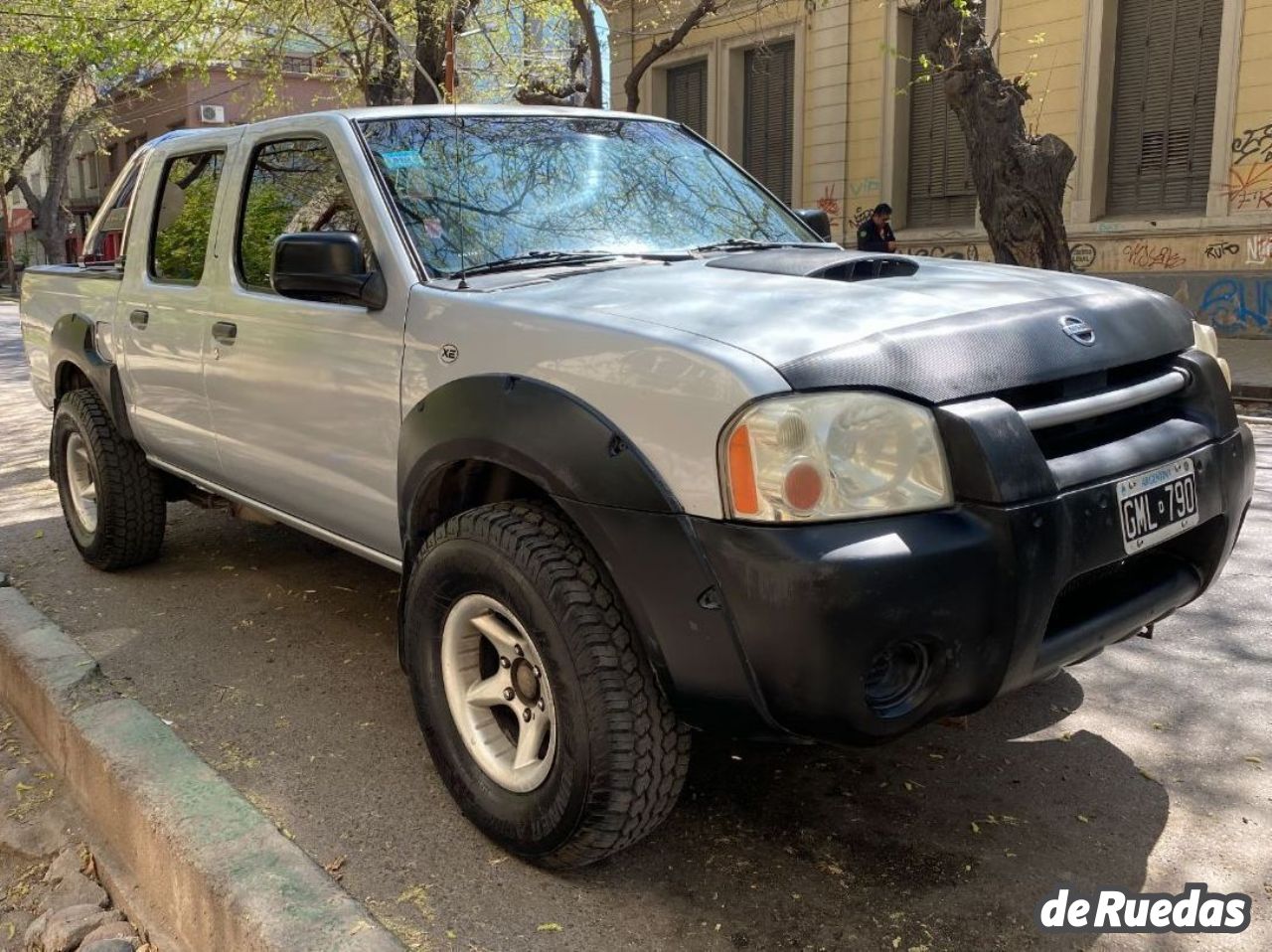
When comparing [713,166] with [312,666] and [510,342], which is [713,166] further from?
[312,666]

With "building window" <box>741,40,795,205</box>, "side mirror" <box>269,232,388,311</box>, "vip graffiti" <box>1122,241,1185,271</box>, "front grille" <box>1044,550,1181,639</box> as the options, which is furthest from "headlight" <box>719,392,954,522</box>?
"building window" <box>741,40,795,205</box>

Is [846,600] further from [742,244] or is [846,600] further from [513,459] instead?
[742,244]

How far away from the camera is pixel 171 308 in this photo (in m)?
4.24

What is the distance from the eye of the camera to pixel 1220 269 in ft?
46.1

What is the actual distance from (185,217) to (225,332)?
0.82 metres

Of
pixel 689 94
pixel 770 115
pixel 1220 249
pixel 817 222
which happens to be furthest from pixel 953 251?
pixel 817 222

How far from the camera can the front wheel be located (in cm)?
233

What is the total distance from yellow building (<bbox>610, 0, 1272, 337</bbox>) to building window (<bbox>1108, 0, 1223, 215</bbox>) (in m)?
0.02

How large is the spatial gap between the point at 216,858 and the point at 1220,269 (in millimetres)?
14502

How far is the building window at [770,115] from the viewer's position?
1917 cm

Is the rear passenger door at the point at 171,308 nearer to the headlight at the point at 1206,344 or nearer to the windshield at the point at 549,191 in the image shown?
the windshield at the point at 549,191

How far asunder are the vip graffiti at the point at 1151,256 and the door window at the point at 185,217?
1316cm

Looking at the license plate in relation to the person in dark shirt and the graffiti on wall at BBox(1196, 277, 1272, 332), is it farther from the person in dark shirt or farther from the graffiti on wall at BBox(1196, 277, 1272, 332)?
the graffiti on wall at BBox(1196, 277, 1272, 332)

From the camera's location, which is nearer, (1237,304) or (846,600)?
(846,600)
